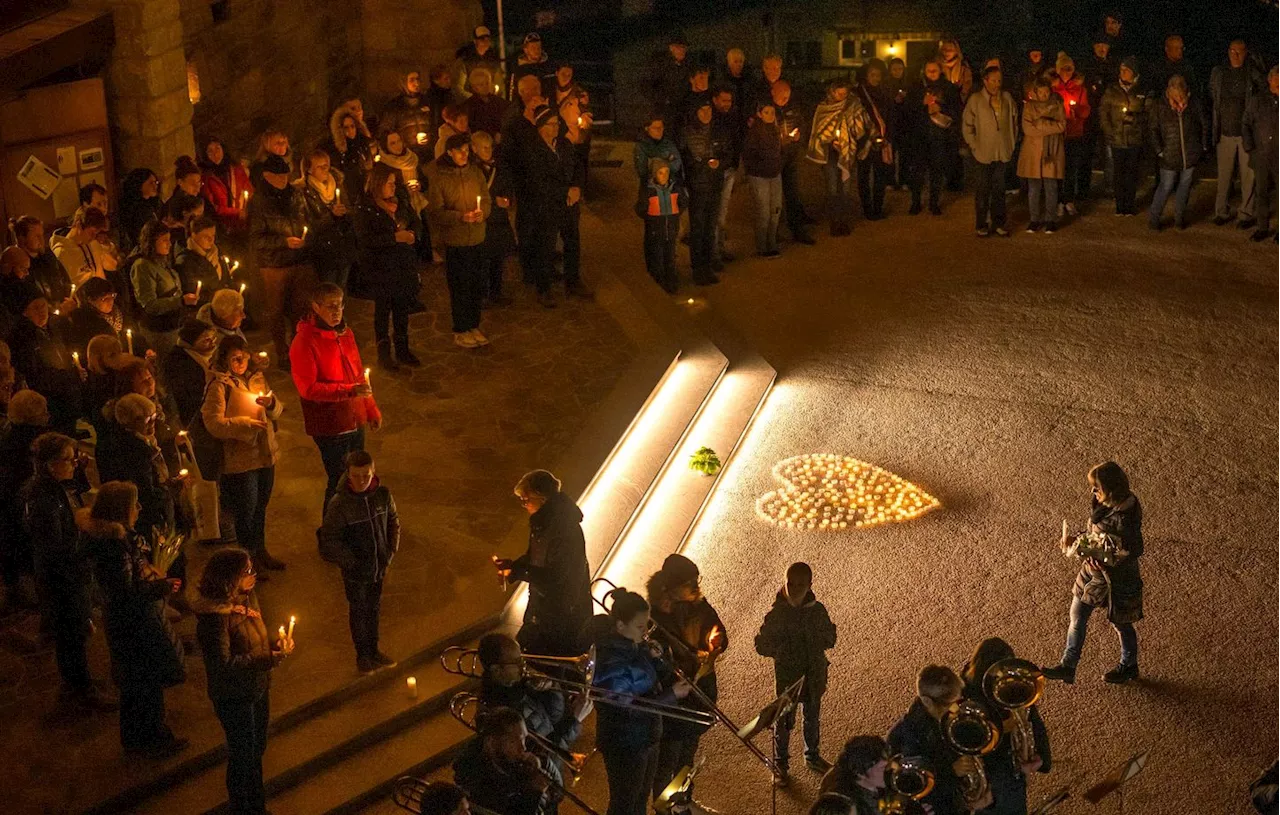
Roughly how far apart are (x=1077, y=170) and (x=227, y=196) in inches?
372

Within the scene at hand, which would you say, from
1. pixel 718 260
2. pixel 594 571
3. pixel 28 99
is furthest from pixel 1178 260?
pixel 28 99

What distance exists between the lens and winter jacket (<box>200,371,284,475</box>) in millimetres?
9273

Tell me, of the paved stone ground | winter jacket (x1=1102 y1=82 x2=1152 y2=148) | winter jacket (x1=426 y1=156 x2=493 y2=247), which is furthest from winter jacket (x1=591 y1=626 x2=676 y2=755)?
winter jacket (x1=1102 y1=82 x2=1152 y2=148)

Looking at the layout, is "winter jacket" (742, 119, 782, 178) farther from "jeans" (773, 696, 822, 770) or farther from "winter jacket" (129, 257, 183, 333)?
"jeans" (773, 696, 822, 770)

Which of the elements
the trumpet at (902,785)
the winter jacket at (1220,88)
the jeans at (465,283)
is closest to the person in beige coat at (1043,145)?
the winter jacket at (1220,88)

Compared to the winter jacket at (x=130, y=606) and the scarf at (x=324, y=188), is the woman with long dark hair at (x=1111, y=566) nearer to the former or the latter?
the winter jacket at (x=130, y=606)

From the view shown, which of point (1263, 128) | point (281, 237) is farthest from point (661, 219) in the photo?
point (1263, 128)

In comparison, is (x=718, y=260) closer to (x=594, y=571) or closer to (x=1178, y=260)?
(x=1178, y=260)

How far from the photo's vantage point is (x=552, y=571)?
8.70 m

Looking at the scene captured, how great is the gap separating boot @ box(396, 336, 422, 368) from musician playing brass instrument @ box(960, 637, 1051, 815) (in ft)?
21.9

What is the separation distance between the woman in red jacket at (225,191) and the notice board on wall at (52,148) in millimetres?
992

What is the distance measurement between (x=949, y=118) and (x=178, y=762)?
11762 mm

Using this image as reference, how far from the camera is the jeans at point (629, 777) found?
25.3 feet

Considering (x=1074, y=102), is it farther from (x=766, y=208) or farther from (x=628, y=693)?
(x=628, y=693)
